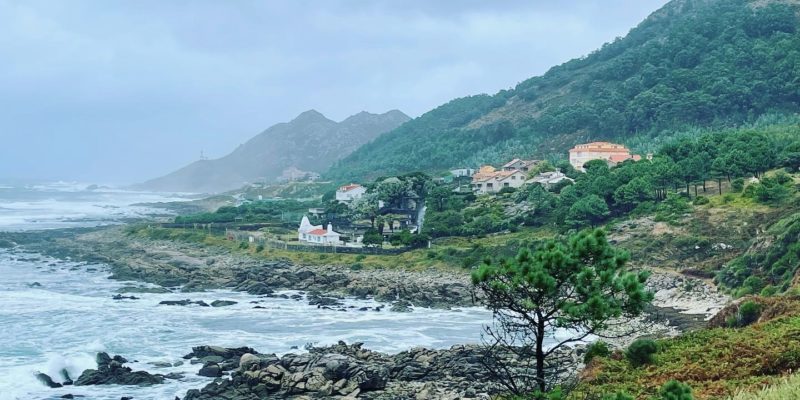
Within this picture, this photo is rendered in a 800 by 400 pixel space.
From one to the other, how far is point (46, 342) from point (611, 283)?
92.7ft

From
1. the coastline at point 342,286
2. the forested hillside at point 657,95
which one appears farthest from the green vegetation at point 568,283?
the forested hillside at point 657,95

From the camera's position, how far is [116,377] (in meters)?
28.1

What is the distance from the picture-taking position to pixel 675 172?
60.4 meters

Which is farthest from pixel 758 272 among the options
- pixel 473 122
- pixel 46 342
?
pixel 473 122

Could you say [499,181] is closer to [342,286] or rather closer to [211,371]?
[342,286]

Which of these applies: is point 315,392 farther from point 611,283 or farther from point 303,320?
point 303,320

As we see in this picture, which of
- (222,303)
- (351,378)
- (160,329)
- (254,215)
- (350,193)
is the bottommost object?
(351,378)

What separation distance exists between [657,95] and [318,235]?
63.5m

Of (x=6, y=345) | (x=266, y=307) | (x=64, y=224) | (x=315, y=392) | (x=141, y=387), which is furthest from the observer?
(x=64, y=224)

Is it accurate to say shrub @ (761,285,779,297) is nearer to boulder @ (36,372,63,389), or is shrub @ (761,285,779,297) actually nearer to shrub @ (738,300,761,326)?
shrub @ (738,300,761,326)

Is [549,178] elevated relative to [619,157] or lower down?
lower down

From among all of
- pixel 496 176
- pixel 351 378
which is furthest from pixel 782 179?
pixel 351 378

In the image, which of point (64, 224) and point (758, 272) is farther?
point (64, 224)

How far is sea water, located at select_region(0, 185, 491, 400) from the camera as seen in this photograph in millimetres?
29281
